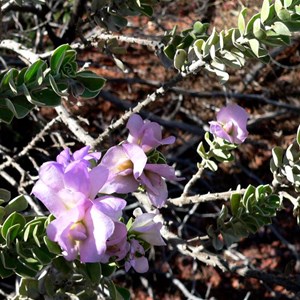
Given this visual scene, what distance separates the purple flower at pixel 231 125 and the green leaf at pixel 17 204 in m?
0.41

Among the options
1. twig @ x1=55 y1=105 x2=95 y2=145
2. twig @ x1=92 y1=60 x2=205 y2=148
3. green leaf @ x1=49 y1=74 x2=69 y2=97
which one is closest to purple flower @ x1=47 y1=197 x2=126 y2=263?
green leaf @ x1=49 y1=74 x2=69 y2=97

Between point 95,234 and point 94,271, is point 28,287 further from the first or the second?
point 95,234

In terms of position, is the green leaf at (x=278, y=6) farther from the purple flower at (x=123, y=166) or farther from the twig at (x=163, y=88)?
the purple flower at (x=123, y=166)

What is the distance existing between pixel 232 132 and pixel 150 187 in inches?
13.1

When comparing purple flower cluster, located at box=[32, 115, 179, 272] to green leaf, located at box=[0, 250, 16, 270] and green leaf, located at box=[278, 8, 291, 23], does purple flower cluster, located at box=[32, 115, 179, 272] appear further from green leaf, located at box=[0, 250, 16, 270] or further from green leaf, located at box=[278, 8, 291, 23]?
green leaf, located at box=[278, 8, 291, 23]

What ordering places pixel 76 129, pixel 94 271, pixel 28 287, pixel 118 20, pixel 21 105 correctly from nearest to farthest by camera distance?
pixel 94 271 → pixel 21 105 → pixel 28 287 → pixel 118 20 → pixel 76 129

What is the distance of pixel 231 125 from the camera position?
1.11 metres

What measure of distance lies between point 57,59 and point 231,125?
1.30 ft

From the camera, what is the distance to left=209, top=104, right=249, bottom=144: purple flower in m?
1.10

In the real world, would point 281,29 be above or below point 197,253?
above

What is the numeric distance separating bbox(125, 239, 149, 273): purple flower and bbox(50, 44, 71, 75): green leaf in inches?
11.9

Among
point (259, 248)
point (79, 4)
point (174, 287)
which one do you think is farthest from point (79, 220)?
point (259, 248)

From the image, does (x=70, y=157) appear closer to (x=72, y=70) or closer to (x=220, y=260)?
(x=72, y=70)

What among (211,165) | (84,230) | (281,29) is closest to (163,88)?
(211,165)
